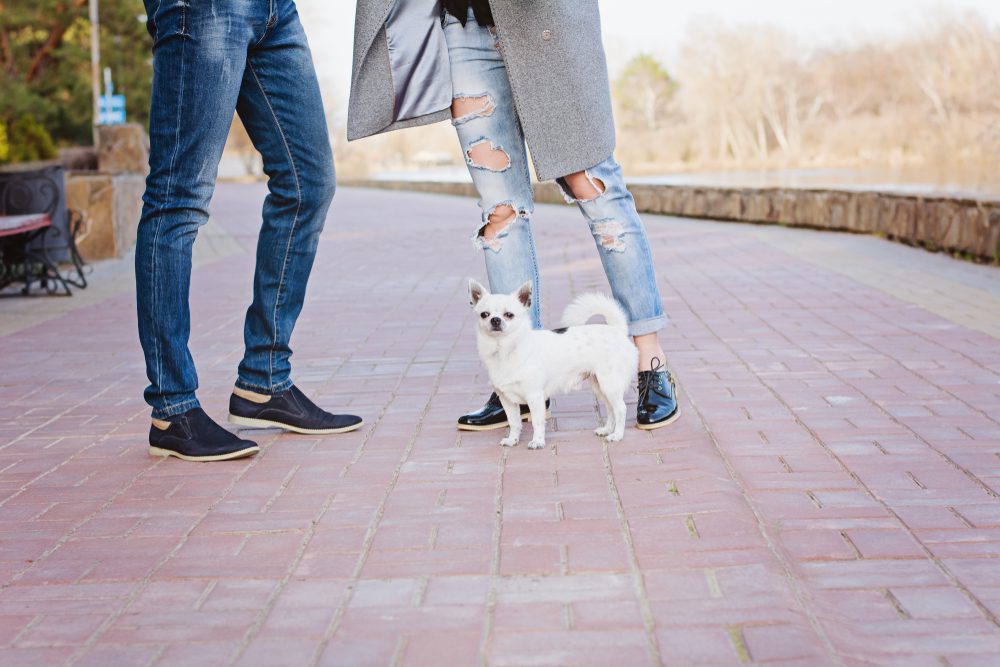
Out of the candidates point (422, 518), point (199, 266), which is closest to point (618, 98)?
point (199, 266)

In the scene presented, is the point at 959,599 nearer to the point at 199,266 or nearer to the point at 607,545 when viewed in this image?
the point at 607,545

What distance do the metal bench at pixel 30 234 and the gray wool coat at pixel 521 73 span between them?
4.65 m

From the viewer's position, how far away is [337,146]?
2483 inches

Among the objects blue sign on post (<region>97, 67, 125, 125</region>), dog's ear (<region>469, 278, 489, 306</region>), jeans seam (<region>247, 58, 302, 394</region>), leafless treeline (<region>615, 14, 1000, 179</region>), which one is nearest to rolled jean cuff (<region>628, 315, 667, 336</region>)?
dog's ear (<region>469, 278, 489, 306</region>)

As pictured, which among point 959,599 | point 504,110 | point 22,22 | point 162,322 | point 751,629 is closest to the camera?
point 751,629

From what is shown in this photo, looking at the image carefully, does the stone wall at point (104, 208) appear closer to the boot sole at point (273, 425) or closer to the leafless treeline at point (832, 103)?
the boot sole at point (273, 425)

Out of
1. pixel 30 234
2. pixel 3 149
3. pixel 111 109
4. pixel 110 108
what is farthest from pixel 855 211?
pixel 111 109

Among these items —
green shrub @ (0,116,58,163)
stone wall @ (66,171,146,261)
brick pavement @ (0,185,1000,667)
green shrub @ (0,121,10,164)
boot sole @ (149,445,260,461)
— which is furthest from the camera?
green shrub @ (0,116,58,163)

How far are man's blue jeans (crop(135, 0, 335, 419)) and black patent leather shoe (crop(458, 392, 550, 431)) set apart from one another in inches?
23.5

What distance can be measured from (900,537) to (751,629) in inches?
26.4

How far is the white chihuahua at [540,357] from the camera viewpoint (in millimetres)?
3426

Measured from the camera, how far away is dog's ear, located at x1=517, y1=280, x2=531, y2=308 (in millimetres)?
3484

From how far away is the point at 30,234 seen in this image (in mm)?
7965

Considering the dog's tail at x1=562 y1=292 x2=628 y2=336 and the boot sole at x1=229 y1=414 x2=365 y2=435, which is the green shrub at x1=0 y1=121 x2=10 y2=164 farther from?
the dog's tail at x1=562 y1=292 x2=628 y2=336
